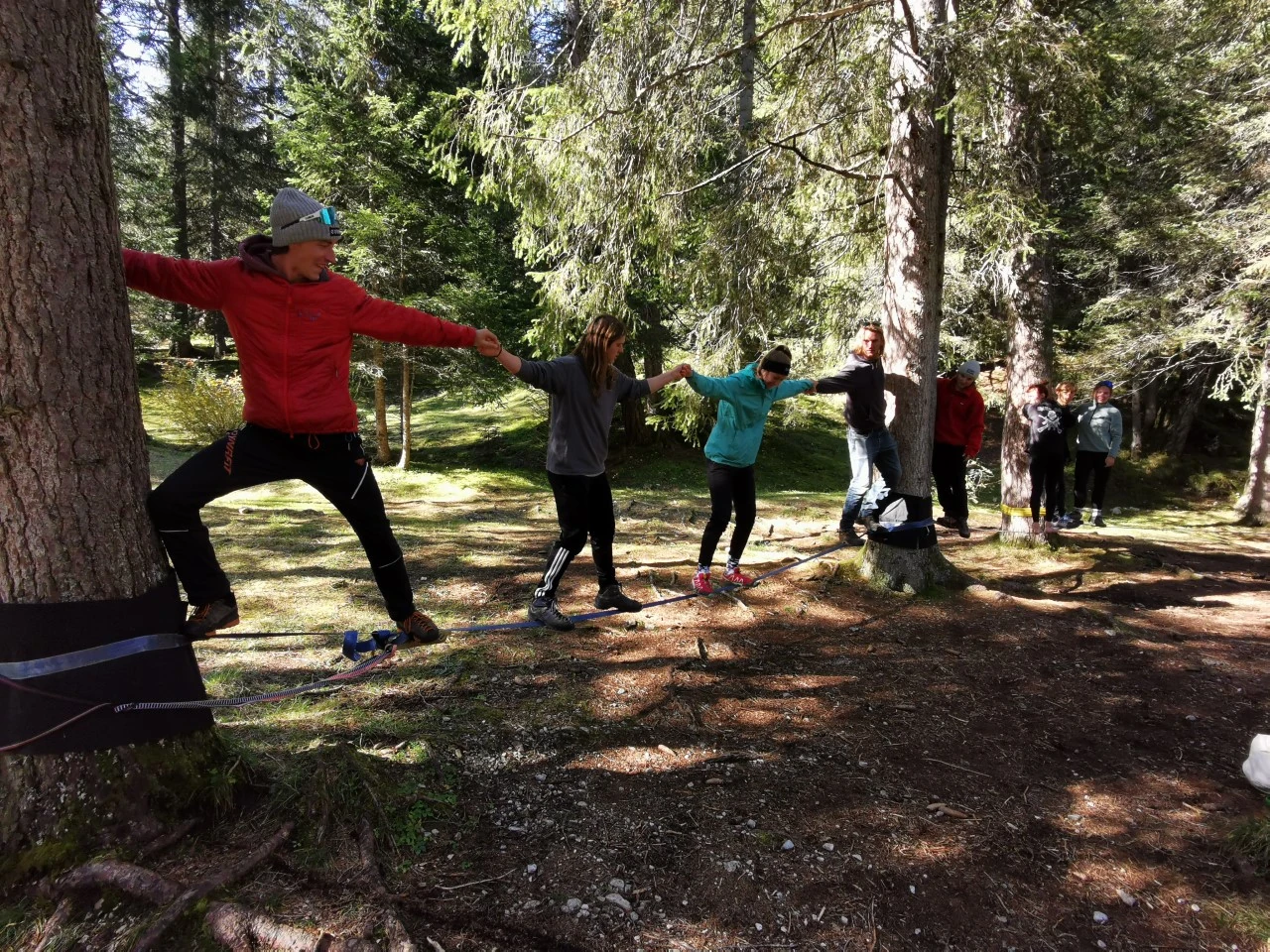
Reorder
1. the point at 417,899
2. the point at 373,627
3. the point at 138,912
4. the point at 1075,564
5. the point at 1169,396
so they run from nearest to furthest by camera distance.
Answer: the point at 138,912
the point at 417,899
the point at 373,627
the point at 1075,564
the point at 1169,396

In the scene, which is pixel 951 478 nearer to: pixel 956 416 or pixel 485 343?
pixel 956 416

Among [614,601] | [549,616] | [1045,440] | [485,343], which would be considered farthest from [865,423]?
[485,343]

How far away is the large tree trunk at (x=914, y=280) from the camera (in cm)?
623

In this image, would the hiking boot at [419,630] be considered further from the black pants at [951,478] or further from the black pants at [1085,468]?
the black pants at [1085,468]

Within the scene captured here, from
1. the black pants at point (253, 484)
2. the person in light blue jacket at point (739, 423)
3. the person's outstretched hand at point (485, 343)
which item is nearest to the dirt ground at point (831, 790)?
the black pants at point (253, 484)

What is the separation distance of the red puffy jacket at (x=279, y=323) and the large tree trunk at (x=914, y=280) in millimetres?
5045

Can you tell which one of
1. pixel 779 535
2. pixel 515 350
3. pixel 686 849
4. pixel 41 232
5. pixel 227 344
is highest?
pixel 227 344

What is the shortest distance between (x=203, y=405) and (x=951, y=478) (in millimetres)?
14932

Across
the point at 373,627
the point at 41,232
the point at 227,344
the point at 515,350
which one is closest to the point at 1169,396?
the point at 515,350

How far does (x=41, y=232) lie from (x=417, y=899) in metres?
2.80

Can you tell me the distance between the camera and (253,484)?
3123 millimetres

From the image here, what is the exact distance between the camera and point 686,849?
3.05 m

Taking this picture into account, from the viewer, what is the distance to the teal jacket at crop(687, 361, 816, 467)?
5.43 m

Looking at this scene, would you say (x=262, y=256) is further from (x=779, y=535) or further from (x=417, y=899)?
(x=779, y=535)
